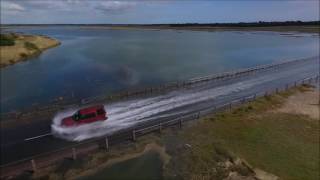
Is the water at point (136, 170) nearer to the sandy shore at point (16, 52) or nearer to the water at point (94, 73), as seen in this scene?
the water at point (94, 73)

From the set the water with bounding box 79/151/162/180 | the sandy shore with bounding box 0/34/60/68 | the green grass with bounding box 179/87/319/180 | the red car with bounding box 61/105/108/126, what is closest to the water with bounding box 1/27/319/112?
the sandy shore with bounding box 0/34/60/68

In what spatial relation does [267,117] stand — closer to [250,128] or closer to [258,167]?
[250,128]

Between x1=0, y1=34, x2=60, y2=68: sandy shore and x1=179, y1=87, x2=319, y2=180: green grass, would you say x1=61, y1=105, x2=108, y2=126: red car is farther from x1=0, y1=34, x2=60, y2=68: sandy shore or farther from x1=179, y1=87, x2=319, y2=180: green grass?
x1=0, y1=34, x2=60, y2=68: sandy shore

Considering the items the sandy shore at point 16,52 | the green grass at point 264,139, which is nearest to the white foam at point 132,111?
the green grass at point 264,139

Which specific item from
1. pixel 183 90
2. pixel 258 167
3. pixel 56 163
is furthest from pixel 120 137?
pixel 183 90

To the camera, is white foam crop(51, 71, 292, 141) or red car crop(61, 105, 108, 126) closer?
white foam crop(51, 71, 292, 141)

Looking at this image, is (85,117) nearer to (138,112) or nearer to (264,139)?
(138,112)
